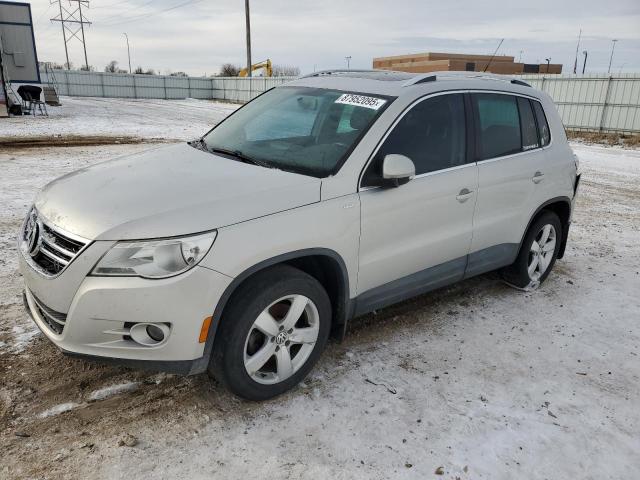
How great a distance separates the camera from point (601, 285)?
5.04m

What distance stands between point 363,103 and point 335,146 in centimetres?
44

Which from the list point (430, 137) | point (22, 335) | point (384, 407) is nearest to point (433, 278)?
point (430, 137)

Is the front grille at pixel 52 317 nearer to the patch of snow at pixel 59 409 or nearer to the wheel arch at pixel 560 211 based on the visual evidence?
the patch of snow at pixel 59 409

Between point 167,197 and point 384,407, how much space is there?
1.75 m

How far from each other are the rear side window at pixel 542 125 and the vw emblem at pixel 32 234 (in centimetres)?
405

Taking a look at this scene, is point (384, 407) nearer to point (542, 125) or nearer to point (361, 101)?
point (361, 101)

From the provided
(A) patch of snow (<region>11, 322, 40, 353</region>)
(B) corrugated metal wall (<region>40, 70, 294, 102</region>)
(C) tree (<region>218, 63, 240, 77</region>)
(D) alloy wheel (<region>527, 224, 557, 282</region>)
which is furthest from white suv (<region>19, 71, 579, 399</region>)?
(C) tree (<region>218, 63, 240, 77</region>)

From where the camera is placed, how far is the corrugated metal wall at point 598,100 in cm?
1894

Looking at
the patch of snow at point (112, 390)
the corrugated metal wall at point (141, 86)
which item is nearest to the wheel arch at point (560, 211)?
the patch of snow at point (112, 390)

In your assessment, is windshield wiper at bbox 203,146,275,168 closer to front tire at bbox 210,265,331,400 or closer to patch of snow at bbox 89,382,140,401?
front tire at bbox 210,265,331,400

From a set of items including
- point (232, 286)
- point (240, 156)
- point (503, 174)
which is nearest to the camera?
point (232, 286)

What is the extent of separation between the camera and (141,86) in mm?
45562

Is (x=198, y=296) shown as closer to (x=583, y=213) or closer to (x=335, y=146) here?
(x=335, y=146)

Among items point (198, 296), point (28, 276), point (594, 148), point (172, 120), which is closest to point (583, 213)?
point (198, 296)
